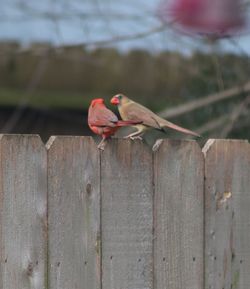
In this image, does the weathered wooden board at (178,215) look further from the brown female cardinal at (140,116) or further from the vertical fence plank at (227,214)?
the brown female cardinal at (140,116)

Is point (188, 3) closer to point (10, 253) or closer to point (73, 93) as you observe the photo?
point (10, 253)

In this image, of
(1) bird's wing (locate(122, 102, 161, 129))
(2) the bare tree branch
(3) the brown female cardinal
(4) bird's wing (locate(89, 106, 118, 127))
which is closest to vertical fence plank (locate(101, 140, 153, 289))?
(4) bird's wing (locate(89, 106, 118, 127))

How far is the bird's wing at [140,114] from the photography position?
183 inches

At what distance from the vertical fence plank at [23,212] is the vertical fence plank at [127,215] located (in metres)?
0.27

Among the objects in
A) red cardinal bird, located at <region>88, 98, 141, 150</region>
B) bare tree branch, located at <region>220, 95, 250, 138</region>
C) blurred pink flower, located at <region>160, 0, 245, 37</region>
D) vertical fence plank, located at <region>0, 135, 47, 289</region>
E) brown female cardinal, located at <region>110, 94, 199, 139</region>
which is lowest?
vertical fence plank, located at <region>0, 135, 47, 289</region>

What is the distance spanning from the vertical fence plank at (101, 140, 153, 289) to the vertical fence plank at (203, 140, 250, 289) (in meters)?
0.29

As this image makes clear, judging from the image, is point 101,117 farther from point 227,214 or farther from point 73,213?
point 227,214

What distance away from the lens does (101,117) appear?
4059 millimetres

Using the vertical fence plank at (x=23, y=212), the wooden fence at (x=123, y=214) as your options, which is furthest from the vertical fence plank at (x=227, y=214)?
the vertical fence plank at (x=23, y=212)

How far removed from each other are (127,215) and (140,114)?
95 cm

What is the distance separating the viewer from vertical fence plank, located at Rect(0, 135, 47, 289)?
3551 mm

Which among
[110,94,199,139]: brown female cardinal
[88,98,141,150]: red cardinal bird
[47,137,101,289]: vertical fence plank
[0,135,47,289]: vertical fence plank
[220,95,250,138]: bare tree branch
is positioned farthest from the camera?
[220,95,250,138]: bare tree branch

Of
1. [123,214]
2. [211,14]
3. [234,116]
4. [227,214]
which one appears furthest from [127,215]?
[234,116]

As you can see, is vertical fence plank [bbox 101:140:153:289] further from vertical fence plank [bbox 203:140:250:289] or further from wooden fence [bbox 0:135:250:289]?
vertical fence plank [bbox 203:140:250:289]
